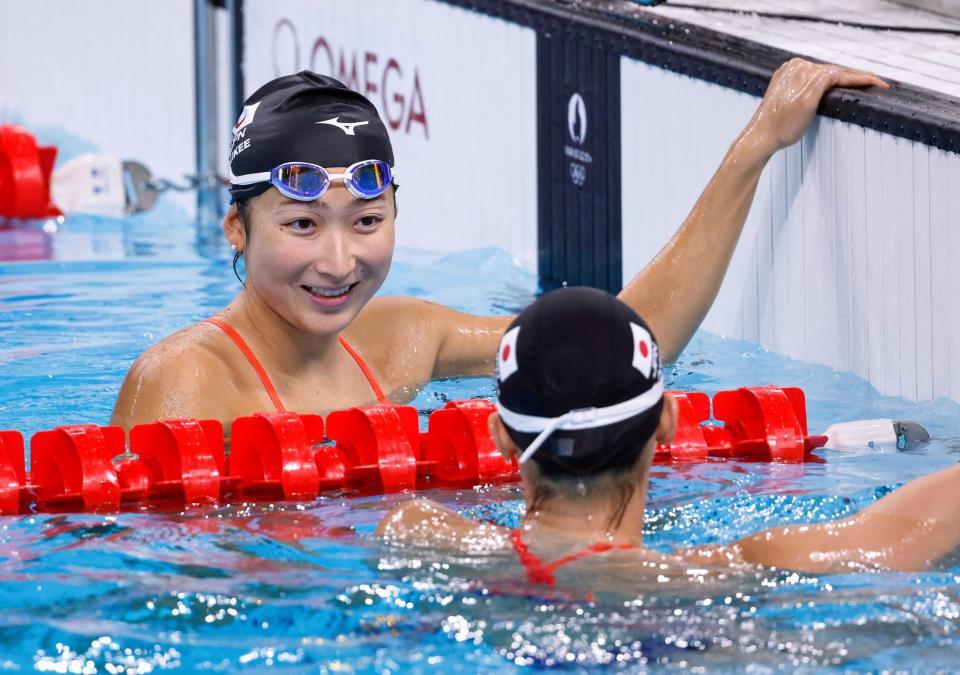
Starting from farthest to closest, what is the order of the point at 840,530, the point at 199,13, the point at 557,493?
the point at 199,13
the point at 840,530
the point at 557,493

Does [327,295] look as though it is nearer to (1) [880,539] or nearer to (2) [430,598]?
(2) [430,598]

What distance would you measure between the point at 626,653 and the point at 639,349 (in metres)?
0.46

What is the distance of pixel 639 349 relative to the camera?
238cm

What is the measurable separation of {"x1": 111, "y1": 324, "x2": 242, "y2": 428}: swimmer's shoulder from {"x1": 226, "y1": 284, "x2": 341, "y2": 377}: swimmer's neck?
14 cm

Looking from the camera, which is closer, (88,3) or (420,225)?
(420,225)

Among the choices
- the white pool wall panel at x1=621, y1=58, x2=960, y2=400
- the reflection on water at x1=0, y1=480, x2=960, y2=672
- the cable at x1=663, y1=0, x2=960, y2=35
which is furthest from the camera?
the cable at x1=663, y1=0, x2=960, y2=35

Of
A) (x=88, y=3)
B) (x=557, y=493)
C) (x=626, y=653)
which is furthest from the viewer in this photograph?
(x=88, y=3)

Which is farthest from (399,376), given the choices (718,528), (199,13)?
(199,13)

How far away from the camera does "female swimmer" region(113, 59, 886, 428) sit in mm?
3359

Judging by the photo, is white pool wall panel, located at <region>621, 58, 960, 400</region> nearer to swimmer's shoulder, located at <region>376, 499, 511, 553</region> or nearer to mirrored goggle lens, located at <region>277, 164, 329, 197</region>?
mirrored goggle lens, located at <region>277, 164, 329, 197</region>

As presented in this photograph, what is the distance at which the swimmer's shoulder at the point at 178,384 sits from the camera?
3359mm

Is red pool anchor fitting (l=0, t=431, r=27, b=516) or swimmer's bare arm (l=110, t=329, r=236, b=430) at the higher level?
swimmer's bare arm (l=110, t=329, r=236, b=430)

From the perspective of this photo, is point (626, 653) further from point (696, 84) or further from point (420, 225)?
point (420, 225)

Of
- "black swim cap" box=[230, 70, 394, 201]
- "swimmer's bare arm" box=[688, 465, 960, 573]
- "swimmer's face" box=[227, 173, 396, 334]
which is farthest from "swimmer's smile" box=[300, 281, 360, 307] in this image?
"swimmer's bare arm" box=[688, 465, 960, 573]
